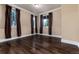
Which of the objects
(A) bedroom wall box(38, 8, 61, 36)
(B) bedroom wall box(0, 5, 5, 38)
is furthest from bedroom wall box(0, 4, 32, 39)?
(A) bedroom wall box(38, 8, 61, 36)

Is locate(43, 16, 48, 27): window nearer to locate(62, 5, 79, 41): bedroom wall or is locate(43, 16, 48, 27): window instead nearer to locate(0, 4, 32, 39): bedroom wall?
locate(0, 4, 32, 39): bedroom wall

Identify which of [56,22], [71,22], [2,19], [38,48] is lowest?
[38,48]

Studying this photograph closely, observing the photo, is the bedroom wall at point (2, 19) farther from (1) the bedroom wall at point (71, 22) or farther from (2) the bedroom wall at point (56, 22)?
(2) the bedroom wall at point (56, 22)

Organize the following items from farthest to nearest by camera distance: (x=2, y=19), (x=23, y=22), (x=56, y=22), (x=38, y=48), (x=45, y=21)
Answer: (x=45, y=21) < (x=56, y=22) < (x=23, y=22) < (x=2, y=19) < (x=38, y=48)

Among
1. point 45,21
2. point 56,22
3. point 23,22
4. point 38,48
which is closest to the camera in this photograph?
point 38,48

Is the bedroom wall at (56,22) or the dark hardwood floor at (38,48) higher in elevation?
the bedroom wall at (56,22)

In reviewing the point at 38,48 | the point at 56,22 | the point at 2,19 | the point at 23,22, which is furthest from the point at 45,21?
the point at 38,48

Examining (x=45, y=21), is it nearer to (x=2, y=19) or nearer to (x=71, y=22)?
(x=2, y=19)

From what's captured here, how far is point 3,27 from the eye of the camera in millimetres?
5180

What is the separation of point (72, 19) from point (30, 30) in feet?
15.4

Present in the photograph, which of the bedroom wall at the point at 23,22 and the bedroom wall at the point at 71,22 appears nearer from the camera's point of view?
the bedroom wall at the point at 71,22

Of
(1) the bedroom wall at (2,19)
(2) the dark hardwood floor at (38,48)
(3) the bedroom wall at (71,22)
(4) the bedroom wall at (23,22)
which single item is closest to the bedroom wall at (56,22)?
(4) the bedroom wall at (23,22)

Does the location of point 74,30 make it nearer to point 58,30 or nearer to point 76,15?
point 76,15
